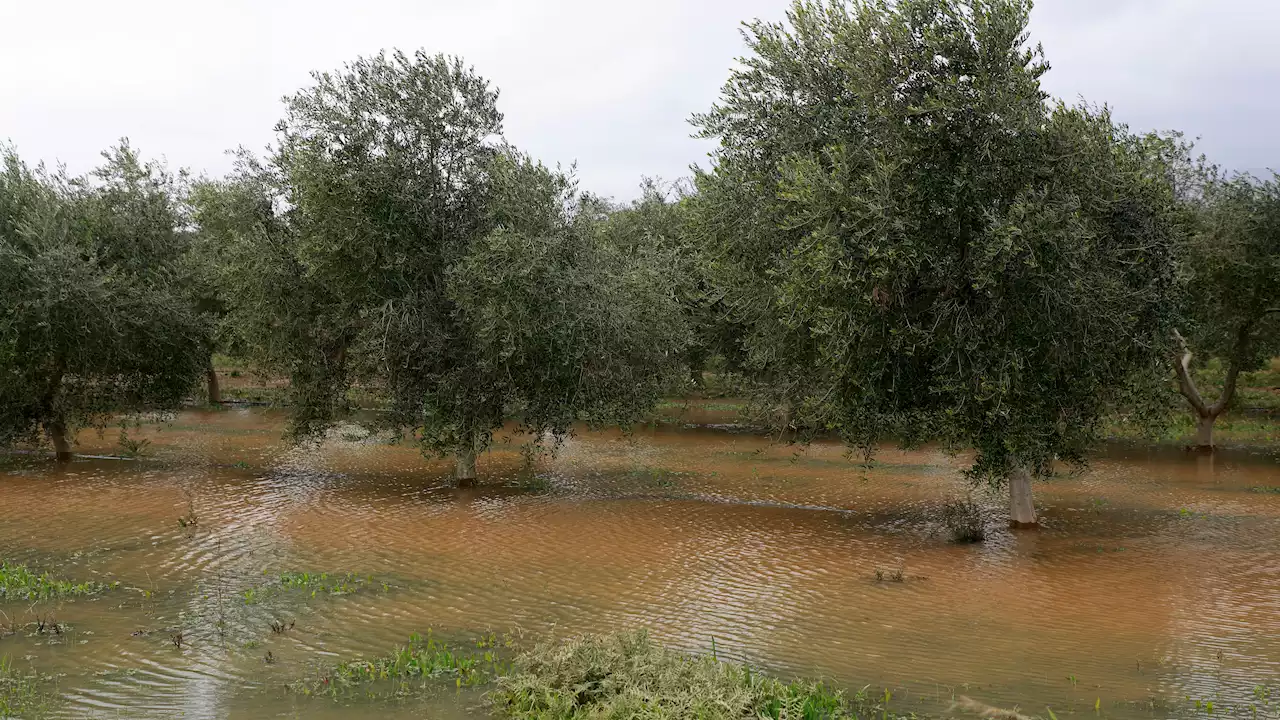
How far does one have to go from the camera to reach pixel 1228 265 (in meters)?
34.4

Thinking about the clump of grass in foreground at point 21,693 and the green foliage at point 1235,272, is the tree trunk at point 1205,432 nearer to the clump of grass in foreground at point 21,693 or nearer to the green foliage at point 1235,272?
the green foliage at point 1235,272

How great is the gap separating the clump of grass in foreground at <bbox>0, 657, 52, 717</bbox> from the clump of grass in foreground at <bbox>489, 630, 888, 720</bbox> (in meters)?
5.16

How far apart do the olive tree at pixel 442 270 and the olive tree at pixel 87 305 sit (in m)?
5.28

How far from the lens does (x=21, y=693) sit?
11.4 metres

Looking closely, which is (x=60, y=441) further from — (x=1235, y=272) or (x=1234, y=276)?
(x=1234, y=276)

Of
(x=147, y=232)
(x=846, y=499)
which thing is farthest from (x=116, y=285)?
(x=846, y=499)

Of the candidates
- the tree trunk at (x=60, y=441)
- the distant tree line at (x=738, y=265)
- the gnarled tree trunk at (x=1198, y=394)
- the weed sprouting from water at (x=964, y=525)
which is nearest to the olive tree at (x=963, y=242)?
the distant tree line at (x=738, y=265)

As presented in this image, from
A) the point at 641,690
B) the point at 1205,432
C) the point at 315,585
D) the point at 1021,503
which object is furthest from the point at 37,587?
the point at 1205,432

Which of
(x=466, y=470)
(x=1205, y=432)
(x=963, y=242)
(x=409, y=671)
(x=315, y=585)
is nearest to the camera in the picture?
(x=409, y=671)

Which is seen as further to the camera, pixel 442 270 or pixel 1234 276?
pixel 1234 276

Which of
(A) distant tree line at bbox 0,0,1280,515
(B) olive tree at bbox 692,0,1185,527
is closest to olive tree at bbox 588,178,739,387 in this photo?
(A) distant tree line at bbox 0,0,1280,515

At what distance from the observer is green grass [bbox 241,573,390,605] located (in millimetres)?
16719

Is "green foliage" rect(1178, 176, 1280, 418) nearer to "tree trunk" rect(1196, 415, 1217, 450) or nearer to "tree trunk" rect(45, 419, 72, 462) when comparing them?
"tree trunk" rect(1196, 415, 1217, 450)

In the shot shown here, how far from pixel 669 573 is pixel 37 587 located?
11290 mm
